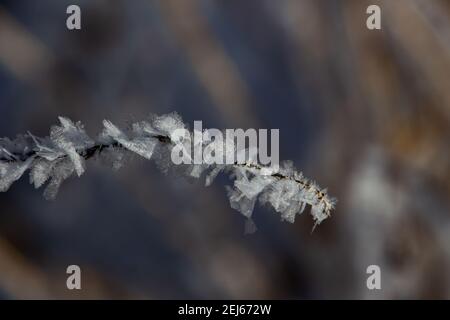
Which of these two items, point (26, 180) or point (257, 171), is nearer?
point (257, 171)

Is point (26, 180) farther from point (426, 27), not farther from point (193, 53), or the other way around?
point (426, 27)

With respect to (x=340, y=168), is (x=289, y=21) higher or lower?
higher

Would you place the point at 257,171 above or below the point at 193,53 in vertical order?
below

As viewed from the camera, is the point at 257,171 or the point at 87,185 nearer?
the point at 257,171

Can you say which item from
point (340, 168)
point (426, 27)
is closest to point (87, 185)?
point (340, 168)

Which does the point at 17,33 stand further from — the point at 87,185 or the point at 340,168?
the point at 340,168

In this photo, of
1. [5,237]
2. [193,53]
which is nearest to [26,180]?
[5,237]
